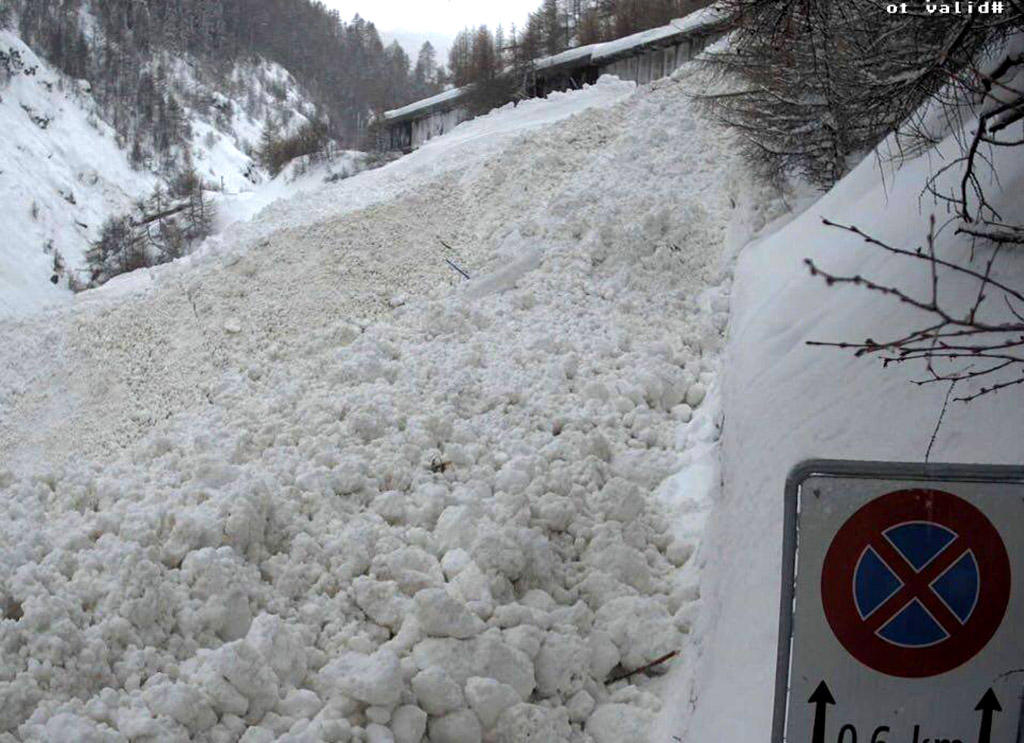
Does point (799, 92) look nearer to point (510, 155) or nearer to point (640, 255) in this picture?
point (640, 255)

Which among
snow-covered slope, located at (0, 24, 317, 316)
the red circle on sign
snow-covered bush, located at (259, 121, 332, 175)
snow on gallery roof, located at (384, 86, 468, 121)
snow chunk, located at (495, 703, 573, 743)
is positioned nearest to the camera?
the red circle on sign

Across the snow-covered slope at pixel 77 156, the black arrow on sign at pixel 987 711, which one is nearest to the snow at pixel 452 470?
the black arrow on sign at pixel 987 711

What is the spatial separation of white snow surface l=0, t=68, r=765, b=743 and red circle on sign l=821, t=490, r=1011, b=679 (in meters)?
2.32

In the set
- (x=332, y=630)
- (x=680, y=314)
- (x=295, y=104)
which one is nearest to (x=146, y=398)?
(x=332, y=630)

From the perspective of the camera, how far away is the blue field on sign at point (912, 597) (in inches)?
65.0

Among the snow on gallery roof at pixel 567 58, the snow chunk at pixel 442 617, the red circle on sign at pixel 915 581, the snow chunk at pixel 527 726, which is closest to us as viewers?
the red circle on sign at pixel 915 581

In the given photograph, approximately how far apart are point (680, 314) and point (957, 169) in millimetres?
3034

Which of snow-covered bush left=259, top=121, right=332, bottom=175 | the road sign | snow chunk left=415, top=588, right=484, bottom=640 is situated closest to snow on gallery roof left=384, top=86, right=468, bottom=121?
snow-covered bush left=259, top=121, right=332, bottom=175

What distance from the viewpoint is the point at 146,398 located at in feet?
24.0

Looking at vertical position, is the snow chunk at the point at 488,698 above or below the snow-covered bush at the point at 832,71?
below

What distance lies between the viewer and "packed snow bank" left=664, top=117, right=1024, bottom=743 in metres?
3.36

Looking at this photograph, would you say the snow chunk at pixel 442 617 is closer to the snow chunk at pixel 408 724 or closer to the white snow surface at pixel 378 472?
the white snow surface at pixel 378 472

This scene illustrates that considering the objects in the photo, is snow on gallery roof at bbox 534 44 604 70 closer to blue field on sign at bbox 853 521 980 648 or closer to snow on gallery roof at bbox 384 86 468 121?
snow on gallery roof at bbox 384 86 468 121

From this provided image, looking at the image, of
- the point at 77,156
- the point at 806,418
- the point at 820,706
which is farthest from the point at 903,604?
the point at 77,156
